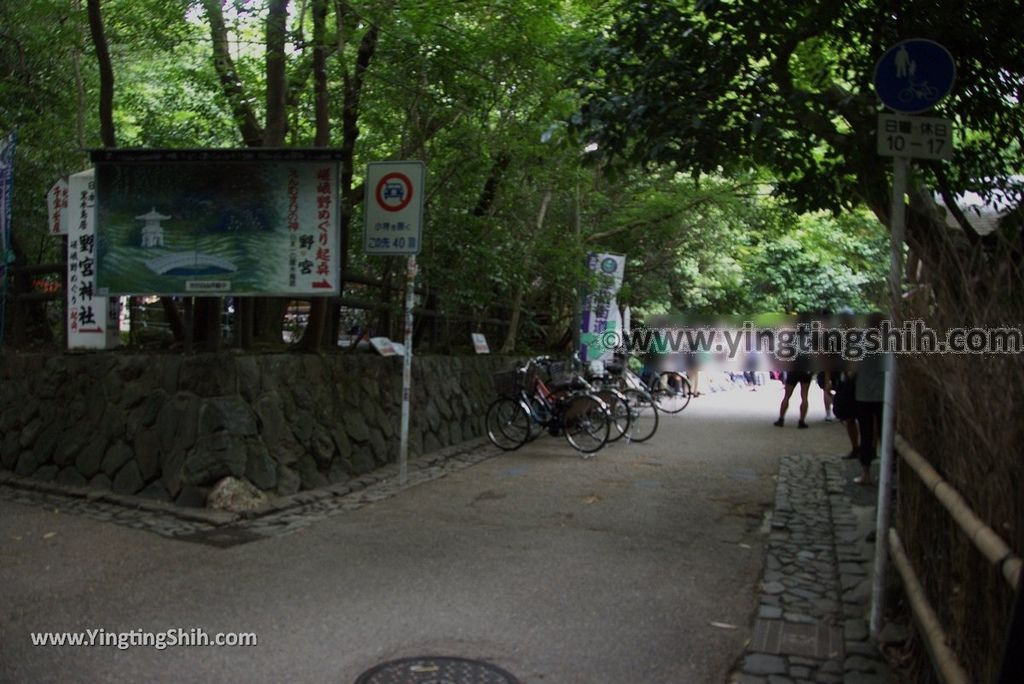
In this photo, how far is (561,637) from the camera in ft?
14.8

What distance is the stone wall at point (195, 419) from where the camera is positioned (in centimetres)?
763

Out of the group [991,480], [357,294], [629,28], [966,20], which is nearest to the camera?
[991,480]

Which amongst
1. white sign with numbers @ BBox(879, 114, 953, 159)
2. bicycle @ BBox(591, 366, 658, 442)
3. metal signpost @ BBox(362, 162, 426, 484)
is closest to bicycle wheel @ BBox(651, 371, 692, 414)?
bicycle @ BBox(591, 366, 658, 442)

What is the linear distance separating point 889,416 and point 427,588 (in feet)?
9.60

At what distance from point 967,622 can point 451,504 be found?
5.35 meters

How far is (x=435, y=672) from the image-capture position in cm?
400

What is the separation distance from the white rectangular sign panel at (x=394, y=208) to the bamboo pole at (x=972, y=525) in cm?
540

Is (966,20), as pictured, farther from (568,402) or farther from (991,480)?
(568,402)

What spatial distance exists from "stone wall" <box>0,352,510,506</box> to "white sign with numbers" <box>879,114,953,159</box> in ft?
19.0

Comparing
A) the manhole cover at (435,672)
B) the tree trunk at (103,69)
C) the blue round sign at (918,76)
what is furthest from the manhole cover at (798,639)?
the tree trunk at (103,69)

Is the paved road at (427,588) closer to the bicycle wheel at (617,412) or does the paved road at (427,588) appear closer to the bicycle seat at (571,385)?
the bicycle wheel at (617,412)

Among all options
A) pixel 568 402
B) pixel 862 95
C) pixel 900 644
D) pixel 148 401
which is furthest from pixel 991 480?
pixel 568 402

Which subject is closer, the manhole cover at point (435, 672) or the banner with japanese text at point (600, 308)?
the manhole cover at point (435, 672)

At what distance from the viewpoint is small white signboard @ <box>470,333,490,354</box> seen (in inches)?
539
